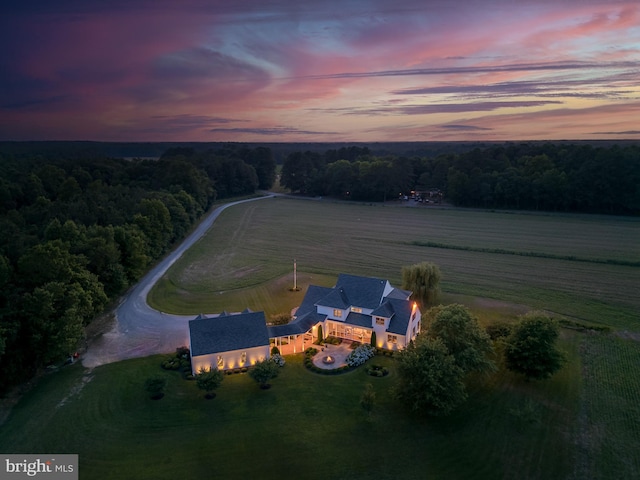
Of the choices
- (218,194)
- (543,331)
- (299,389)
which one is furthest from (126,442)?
(218,194)

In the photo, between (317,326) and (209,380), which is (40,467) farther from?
(317,326)

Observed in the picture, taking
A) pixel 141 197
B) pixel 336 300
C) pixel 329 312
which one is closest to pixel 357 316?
pixel 336 300

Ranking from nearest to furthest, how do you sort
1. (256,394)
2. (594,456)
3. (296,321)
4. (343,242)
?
(594,456) < (256,394) < (296,321) < (343,242)

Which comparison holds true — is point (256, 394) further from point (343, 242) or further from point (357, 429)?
point (343, 242)

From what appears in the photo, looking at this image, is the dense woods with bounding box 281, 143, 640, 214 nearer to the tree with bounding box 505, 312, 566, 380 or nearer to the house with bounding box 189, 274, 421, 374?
the house with bounding box 189, 274, 421, 374

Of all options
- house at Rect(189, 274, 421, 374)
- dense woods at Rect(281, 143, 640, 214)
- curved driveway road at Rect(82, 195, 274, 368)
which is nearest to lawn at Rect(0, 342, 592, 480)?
house at Rect(189, 274, 421, 374)

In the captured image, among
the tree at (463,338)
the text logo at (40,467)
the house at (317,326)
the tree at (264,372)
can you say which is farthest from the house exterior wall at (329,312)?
the text logo at (40,467)
